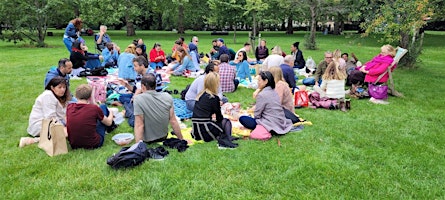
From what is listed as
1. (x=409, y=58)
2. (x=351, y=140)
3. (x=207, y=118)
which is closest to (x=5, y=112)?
(x=207, y=118)

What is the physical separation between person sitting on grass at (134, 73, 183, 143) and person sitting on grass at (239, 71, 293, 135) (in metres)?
1.40

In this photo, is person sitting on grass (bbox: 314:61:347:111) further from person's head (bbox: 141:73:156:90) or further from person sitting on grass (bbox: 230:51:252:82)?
person's head (bbox: 141:73:156:90)

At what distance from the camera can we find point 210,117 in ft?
17.8

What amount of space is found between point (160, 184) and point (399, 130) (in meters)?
4.50

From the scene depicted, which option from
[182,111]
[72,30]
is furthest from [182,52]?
[182,111]

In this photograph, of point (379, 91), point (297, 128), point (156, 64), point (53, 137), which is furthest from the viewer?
point (156, 64)

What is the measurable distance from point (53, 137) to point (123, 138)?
1008 millimetres

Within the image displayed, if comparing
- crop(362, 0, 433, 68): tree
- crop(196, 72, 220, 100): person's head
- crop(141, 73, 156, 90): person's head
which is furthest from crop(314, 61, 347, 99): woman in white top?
crop(141, 73, 156, 90): person's head

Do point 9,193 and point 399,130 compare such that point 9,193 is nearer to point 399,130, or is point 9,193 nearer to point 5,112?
point 5,112

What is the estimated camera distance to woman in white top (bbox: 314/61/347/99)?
7750 millimetres

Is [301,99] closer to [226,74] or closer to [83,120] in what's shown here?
[226,74]

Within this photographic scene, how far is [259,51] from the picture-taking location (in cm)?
1405

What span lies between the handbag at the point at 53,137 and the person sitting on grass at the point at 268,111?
2839 millimetres

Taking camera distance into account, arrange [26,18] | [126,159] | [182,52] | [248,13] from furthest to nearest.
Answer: [248,13]
[26,18]
[182,52]
[126,159]
